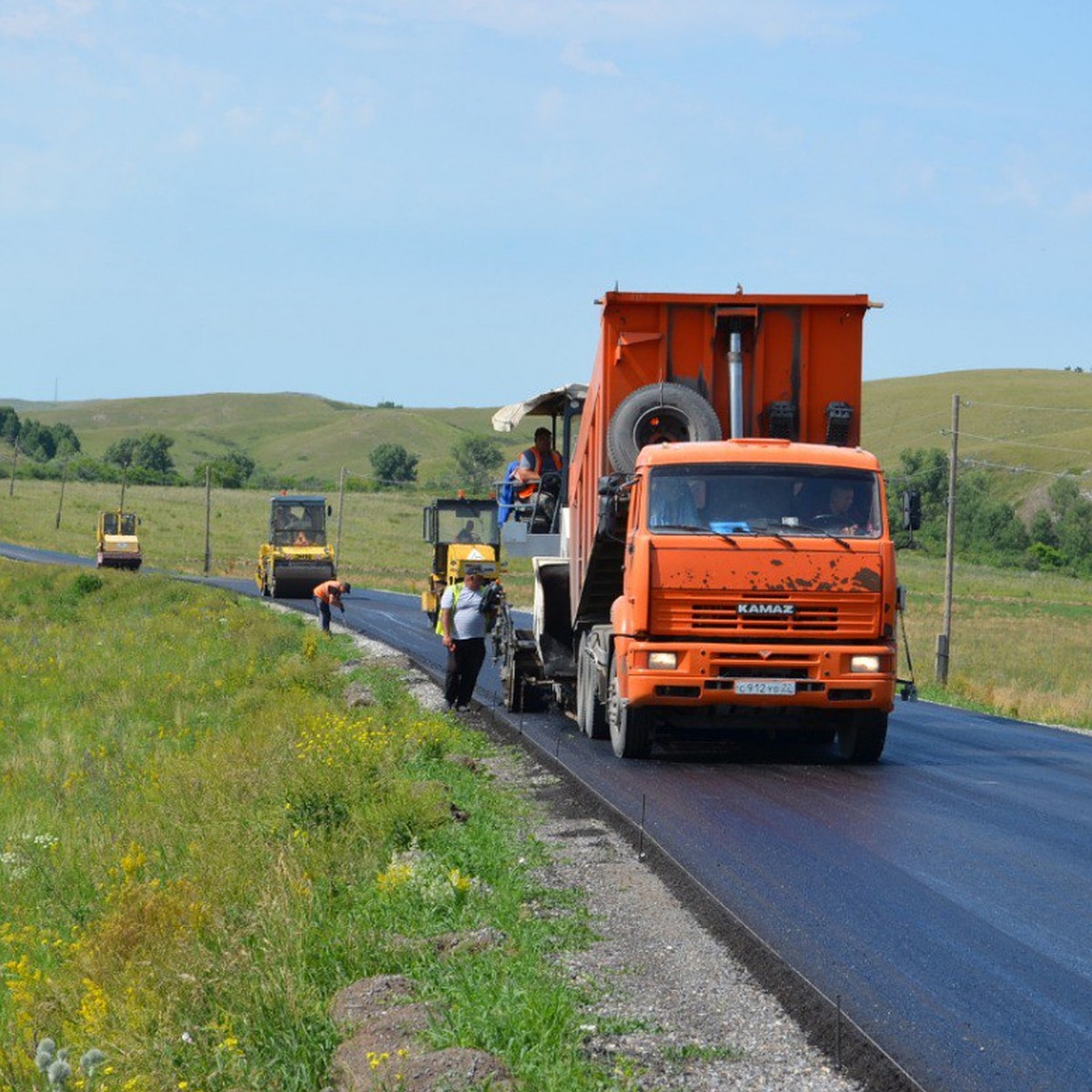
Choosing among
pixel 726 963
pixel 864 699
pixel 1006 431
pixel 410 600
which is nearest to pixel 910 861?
pixel 726 963

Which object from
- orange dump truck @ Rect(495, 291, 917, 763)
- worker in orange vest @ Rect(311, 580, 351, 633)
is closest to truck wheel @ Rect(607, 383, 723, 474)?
orange dump truck @ Rect(495, 291, 917, 763)

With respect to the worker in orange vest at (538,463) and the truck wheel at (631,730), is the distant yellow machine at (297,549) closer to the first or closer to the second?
the worker in orange vest at (538,463)

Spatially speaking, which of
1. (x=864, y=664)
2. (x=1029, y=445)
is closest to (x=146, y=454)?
(x=1029, y=445)

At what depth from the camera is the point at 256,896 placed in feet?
25.1

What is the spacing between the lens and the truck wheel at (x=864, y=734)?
14148 millimetres

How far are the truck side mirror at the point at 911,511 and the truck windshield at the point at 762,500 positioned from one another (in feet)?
1.55

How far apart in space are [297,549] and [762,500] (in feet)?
125

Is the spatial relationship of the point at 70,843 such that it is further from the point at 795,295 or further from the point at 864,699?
the point at 795,295

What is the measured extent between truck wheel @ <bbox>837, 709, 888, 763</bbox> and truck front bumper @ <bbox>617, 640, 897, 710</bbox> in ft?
2.32

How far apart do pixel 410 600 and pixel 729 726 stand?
40.1 meters

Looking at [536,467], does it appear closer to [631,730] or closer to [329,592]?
[631,730]

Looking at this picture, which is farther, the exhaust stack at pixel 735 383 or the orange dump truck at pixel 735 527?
the exhaust stack at pixel 735 383

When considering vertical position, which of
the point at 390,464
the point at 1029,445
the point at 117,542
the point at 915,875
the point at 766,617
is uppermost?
the point at 1029,445

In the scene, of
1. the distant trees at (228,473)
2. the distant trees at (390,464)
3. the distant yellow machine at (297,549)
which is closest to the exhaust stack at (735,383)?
the distant yellow machine at (297,549)
